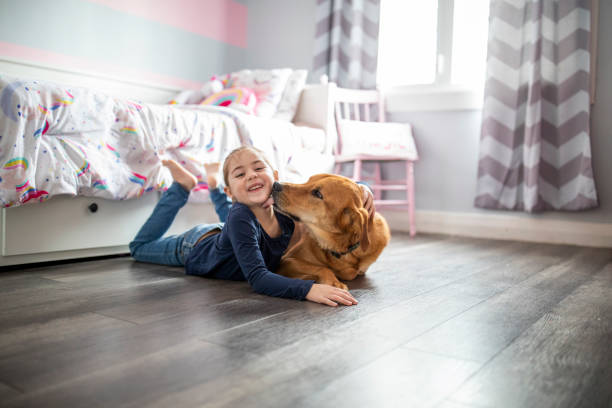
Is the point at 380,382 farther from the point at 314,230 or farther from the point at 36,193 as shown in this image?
the point at 36,193

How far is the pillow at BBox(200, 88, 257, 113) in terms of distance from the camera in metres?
2.94

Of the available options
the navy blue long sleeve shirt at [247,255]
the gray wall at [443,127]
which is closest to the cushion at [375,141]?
the gray wall at [443,127]

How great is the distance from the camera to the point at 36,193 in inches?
63.0

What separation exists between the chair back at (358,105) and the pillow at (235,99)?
542mm

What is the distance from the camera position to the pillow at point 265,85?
9.98 ft

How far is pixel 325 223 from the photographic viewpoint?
1365mm

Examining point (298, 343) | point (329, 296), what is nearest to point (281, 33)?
point (329, 296)

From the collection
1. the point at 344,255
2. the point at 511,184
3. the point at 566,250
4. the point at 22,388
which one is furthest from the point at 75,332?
the point at 511,184

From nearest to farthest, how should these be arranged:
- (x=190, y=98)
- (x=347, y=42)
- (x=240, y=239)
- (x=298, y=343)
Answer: (x=298, y=343), (x=240, y=239), (x=190, y=98), (x=347, y=42)

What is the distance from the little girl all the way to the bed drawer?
0.41ft

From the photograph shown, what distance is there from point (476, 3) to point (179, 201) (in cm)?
242

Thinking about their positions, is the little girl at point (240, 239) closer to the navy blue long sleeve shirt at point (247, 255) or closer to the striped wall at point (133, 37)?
the navy blue long sleeve shirt at point (247, 255)

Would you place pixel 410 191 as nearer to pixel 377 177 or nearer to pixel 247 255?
pixel 377 177

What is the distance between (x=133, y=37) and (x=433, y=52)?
2.06 m
